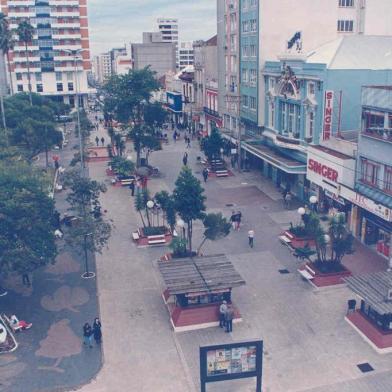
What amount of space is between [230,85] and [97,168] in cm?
1954

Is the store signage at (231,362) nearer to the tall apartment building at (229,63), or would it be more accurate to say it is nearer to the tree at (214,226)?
the tree at (214,226)

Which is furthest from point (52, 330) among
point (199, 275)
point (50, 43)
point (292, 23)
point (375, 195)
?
point (50, 43)

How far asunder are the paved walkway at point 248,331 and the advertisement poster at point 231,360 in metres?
1.06

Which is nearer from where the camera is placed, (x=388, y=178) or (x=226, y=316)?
(x=226, y=316)

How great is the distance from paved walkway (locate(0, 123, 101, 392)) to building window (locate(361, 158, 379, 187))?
1845 centimetres

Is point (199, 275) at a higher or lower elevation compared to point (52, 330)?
higher

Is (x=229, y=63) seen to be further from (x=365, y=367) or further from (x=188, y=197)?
(x=365, y=367)

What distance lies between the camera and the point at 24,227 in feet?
84.1

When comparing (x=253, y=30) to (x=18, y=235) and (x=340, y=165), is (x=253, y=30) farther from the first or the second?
(x=18, y=235)

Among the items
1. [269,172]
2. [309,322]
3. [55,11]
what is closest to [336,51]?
[269,172]

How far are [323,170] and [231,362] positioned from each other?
21.4m

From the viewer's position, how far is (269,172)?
5338 cm

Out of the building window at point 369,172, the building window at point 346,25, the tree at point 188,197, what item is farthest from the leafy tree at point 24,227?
the building window at point 346,25

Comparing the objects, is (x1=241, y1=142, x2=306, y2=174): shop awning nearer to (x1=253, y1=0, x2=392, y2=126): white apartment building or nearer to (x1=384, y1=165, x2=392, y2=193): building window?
(x1=253, y1=0, x2=392, y2=126): white apartment building
